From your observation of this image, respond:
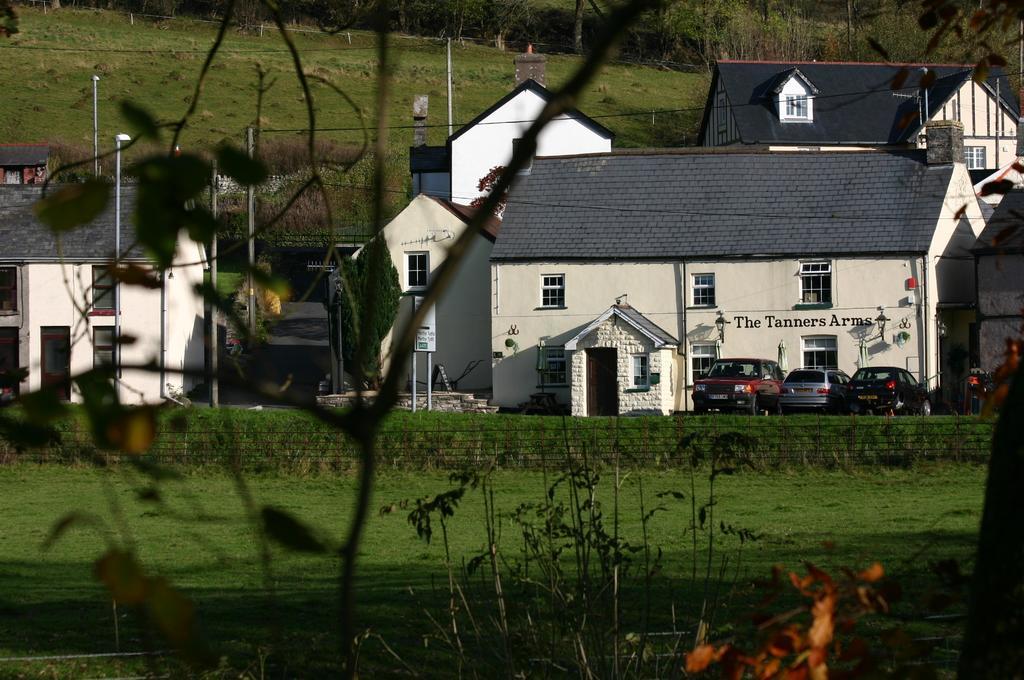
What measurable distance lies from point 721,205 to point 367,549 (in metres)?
27.2

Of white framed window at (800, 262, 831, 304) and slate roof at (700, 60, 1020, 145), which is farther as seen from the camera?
slate roof at (700, 60, 1020, 145)

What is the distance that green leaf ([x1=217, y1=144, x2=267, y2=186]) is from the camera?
1.51 metres

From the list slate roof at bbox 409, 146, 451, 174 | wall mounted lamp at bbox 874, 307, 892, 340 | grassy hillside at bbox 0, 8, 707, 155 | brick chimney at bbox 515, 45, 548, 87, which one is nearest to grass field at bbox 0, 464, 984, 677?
wall mounted lamp at bbox 874, 307, 892, 340

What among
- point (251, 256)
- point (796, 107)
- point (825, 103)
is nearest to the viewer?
point (251, 256)

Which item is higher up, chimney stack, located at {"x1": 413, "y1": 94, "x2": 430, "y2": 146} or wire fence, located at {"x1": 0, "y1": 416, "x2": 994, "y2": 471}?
chimney stack, located at {"x1": 413, "y1": 94, "x2": 430, "y2": 146}

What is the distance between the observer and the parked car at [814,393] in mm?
35031

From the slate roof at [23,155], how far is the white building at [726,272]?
18793mm

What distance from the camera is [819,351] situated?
40.6 meters

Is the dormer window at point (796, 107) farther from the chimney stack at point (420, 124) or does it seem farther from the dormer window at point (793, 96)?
the chimney stack at point (420, 124)

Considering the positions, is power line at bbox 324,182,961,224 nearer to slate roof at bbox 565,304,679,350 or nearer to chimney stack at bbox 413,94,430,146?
slate roof at bbox 565,304,679,350

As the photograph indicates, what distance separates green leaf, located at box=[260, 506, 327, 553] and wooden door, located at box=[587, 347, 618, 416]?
1502 inches

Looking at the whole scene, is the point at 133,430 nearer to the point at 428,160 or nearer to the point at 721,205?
the point at 721,205

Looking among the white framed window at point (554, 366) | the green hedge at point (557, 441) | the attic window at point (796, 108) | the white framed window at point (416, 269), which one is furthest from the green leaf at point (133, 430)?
the attic window at point (796, 108)

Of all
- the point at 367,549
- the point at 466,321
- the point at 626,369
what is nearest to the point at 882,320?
the point at 626,369
